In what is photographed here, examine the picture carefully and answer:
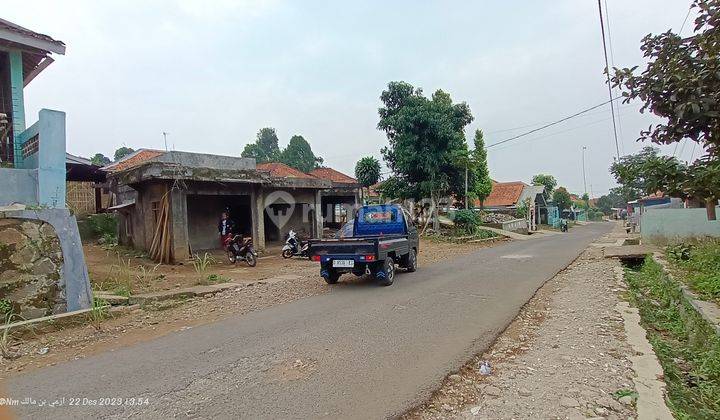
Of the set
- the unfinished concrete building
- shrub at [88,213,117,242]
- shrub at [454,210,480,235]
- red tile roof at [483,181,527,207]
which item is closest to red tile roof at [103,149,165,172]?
the unfinished concrete building

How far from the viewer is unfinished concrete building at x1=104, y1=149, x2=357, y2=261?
1356cm

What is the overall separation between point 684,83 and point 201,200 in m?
15.9

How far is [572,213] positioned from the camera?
216 ft

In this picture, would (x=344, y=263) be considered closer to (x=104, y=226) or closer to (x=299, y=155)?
(x=104, y=226)

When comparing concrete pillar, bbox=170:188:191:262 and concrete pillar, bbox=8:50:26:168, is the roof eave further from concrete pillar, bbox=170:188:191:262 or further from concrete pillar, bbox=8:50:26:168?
concrete pillar, bbox=170:188:191:262

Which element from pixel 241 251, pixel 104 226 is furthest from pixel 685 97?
pixel 104 226

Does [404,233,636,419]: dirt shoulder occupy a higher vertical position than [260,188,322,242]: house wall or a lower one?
lower

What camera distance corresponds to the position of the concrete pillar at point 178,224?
1347cm

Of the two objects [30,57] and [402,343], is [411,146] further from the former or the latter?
[402,343]

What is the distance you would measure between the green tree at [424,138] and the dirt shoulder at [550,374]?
632 inches

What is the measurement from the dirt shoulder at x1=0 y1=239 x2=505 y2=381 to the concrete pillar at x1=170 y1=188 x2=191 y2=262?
3000mm

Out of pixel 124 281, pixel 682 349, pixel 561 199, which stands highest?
pixel 561 199

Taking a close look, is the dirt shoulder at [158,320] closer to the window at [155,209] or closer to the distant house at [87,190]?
the window at [155,209]

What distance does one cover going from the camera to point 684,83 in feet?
15.6
